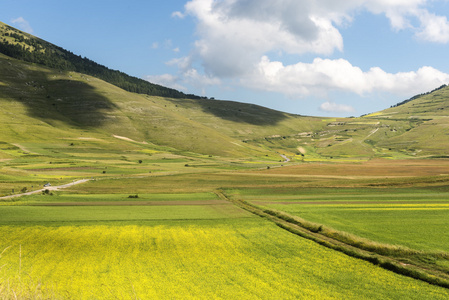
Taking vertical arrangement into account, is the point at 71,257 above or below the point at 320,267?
below

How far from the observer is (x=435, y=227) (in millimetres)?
36250

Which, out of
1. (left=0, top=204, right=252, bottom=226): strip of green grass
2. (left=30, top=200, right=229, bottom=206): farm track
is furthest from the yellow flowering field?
(left=30, top=200, right=229, bottom=206): farm track

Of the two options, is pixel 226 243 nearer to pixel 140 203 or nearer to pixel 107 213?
pixel 107 213

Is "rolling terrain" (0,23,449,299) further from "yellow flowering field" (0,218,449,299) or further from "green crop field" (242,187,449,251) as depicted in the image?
"green crop field" (242,187,449,251)

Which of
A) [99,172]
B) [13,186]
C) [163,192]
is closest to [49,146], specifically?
[99,172]

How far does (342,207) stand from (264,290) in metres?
34.4

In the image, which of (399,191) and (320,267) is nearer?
(320,267)

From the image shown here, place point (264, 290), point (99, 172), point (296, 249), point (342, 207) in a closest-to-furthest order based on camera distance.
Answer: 1. point (264, 290)
2. point (296, 249)
3. point (342, 207)
4. point (99, 172)

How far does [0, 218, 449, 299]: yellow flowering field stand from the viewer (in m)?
21.2

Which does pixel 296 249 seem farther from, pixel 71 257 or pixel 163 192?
pixel 163 192

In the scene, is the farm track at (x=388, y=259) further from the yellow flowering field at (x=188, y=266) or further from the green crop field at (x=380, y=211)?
the green crop field at (x=380, y=211)

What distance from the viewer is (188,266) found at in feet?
85.9

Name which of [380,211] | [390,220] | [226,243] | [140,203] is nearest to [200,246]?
[226,243]

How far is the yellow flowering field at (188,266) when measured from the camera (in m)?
21.2
